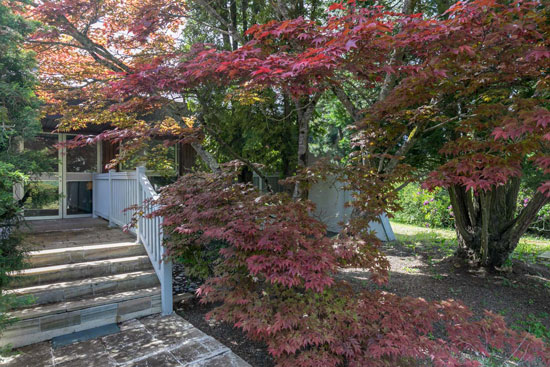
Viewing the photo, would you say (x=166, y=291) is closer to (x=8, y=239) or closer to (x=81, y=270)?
(x=81, y=270)

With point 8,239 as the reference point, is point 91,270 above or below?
below

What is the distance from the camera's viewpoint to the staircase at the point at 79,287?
3.10m

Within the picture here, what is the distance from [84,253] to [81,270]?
337 mm

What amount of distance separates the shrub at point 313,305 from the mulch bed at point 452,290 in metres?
0.59

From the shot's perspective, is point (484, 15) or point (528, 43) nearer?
point (484, 15)

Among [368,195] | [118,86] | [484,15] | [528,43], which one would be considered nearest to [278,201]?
[368,195]

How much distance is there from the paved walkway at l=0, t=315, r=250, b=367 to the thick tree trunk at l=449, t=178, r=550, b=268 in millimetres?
4333

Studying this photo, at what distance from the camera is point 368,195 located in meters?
3.52

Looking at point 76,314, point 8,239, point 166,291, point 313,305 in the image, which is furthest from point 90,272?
point 313,305

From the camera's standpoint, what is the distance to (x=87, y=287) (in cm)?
357

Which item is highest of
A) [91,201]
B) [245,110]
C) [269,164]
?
[245,110]

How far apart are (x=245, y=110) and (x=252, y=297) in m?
5.14

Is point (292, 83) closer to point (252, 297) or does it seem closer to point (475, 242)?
point (252, 297)

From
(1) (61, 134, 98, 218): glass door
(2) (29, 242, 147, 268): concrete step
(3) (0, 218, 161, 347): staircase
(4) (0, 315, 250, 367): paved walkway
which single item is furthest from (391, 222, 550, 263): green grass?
(1) (61, 134, 98, 218): glass door
